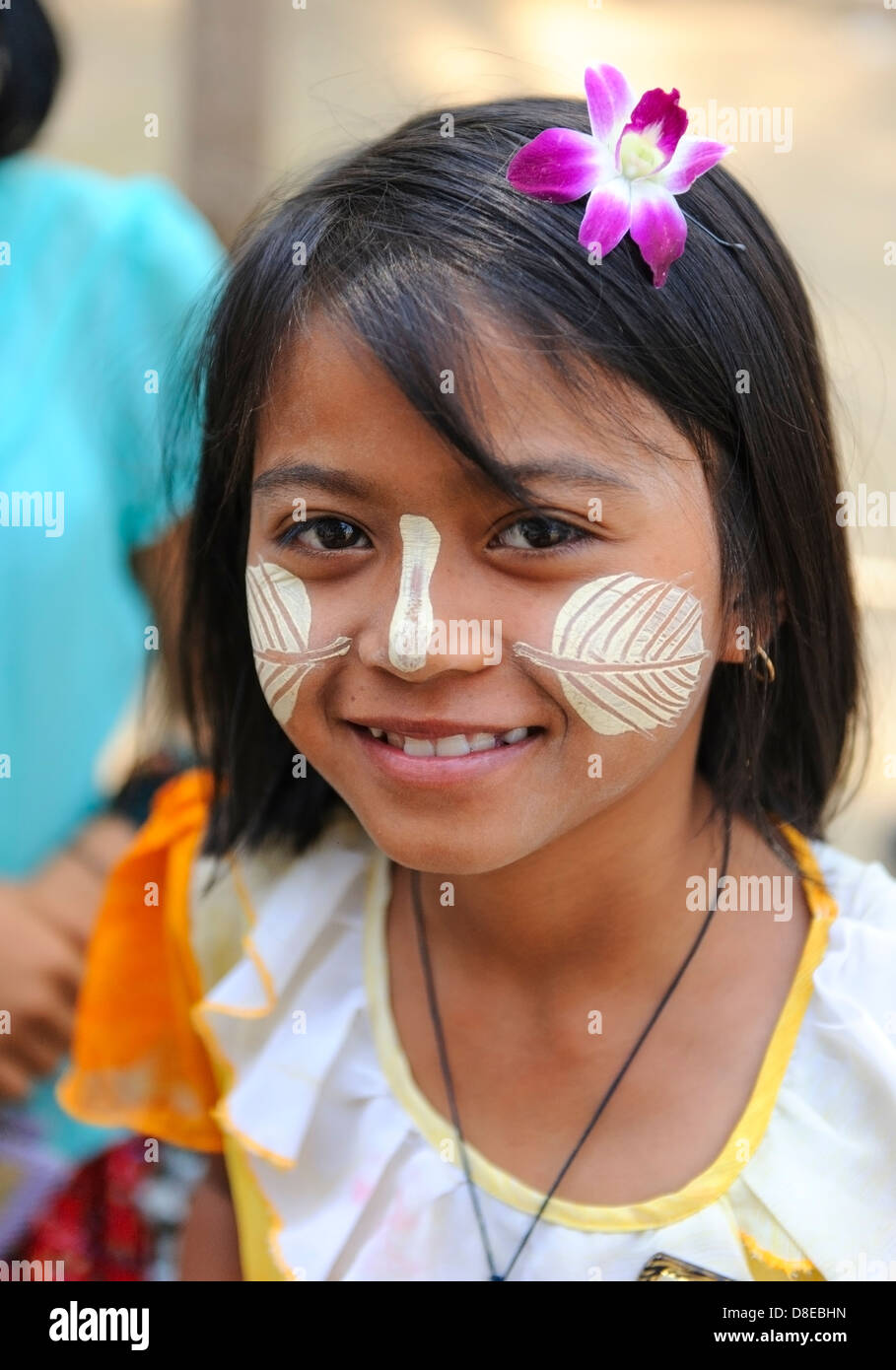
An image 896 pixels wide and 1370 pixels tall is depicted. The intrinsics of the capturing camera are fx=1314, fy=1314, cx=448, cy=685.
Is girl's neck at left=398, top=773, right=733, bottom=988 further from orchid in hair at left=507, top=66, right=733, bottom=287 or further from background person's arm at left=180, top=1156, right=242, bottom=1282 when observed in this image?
orchid in hair at left=507, top=66, right=733, bottom=287

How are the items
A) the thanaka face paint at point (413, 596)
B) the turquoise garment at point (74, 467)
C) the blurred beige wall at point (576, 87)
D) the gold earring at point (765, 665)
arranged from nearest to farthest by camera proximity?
the thanaka face paint at point (413, 596), the gold earring at point (765, 665), the turquoise garment at point (74, 467), the blurred beige wall at point (576, 87)

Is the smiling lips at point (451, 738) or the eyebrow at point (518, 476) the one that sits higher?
the eyebrow at point (518, 476)

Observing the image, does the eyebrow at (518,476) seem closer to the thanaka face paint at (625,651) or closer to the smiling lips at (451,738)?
the thanaka face paint at (625,651)

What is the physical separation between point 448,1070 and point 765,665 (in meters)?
0.52

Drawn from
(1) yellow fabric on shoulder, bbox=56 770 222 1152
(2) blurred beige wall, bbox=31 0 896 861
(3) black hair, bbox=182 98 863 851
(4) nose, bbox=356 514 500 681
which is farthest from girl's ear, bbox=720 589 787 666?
(2) blurred beige wall, bbox=31 0 896 861

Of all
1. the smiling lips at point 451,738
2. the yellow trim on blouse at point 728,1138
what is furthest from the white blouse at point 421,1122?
the smiling lips at point 451,738

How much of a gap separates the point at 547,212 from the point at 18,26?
88cm

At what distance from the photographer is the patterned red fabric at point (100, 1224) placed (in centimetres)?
162

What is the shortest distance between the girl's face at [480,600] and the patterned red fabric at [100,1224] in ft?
2.56

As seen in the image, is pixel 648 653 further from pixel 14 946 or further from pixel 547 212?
pixel 14 946

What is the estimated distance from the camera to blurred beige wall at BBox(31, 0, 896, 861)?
2.83 metres

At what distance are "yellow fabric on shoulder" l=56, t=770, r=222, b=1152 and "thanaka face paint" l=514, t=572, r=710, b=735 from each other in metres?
0.62

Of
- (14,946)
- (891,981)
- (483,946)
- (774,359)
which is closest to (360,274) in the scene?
(774,359)

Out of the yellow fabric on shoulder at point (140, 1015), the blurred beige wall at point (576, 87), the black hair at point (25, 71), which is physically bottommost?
the yellow fabric on shoulder at point (140, 1015)
